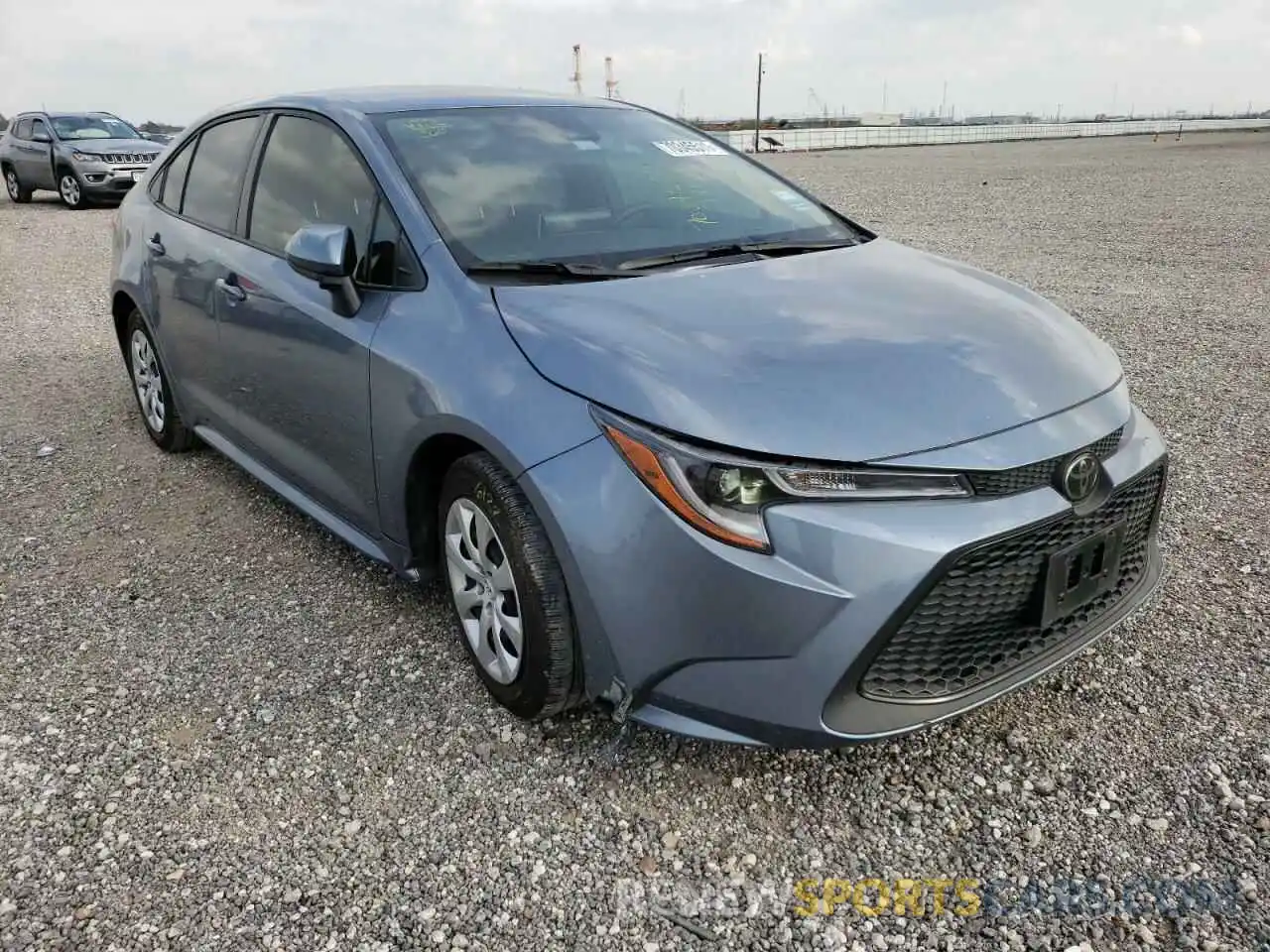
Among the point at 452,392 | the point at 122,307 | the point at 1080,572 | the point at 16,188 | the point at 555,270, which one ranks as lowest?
the point at 16,188

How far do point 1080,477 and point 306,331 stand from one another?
2263 mm

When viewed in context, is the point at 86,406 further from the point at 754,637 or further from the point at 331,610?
the point at 754,637

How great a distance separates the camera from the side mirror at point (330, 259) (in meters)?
2.80

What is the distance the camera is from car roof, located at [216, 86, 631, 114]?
3369 mm

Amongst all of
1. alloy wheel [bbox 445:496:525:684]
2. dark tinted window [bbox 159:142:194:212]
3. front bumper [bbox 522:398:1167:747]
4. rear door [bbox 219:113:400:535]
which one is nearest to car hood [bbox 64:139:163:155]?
dark tinted window [bbox 159:142:194:212]

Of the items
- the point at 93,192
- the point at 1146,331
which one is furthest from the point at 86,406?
the point at 93,192

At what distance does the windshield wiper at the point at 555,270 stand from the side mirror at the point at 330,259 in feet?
1.28

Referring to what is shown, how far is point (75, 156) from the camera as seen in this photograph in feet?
52.5

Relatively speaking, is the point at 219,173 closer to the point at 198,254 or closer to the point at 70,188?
the point at 198,254

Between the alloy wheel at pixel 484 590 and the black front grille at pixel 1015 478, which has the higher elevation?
the black front grille at pixel 1015 478

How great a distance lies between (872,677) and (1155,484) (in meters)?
1.06

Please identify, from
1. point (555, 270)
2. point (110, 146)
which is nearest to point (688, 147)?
point (555, 270)

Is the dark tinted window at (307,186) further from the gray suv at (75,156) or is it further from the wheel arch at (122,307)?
the gray suv at (75,156)

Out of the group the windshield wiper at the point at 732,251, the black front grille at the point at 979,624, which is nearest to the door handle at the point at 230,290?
the windshield wiper at the point at 732,251
